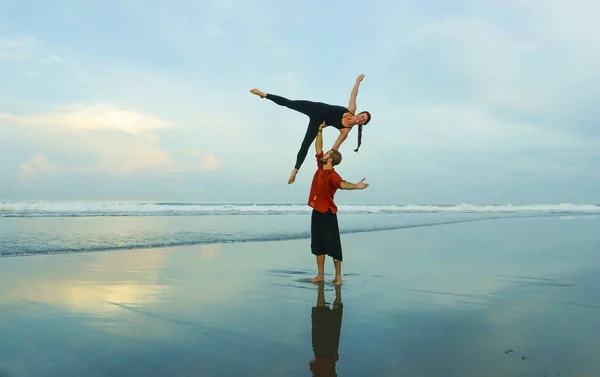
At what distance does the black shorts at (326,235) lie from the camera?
744 cm

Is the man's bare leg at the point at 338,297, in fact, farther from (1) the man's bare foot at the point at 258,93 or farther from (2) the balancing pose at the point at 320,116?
(1) the man's bare foot at the point at 258,93

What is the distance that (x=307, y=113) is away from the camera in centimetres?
747

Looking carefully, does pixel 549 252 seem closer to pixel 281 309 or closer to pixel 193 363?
pixel 281 309

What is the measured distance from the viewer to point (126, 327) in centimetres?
449

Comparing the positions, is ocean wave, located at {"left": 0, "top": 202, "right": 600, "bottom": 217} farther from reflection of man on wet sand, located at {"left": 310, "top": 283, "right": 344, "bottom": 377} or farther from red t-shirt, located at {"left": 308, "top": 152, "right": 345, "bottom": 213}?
reflection of man on wet sand, located at {"left": 310, "top": 283, "right": 344, "bottom": 377}

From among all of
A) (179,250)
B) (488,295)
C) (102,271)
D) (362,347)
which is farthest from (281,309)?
(179,250)

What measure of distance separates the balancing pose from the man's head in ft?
0.26

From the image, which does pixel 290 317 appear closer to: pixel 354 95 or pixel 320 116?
pixel 320 116

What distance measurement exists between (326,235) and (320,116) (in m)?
1.87

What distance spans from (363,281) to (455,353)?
140 inches

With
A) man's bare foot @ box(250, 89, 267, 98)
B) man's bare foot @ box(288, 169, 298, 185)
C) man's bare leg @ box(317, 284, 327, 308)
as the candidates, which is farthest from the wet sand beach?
man's bare foot @ box(250, 89, 267, 98)

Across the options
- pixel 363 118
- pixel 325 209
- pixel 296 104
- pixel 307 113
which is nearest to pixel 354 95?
pixel 363 118

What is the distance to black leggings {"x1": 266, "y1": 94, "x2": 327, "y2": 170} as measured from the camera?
7.37 m

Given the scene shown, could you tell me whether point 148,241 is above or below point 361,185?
below
